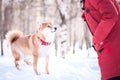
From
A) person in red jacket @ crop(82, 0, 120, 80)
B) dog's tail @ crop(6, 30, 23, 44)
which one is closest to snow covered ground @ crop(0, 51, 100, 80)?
dog's tail @ crop(6, 30, 23, 44)

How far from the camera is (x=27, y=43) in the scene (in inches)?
93.6

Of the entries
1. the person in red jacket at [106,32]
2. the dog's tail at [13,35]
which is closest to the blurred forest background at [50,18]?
the dog's tail at [13,35]

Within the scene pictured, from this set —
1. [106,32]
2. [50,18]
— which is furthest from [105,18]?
[50,18]

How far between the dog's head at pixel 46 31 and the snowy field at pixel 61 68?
7.0 inches

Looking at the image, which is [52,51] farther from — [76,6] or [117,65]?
[117,65]

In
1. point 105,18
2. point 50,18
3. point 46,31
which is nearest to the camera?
point 105,18

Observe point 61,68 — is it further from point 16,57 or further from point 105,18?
point 105,18

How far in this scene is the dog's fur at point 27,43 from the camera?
2.35 metres

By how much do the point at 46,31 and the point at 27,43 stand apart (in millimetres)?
197

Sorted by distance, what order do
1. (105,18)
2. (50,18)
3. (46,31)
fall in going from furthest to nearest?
(50,18) < (46,31) < (105,18)

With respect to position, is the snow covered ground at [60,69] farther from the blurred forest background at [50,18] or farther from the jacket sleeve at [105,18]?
the jacket sleeve at [105,18]

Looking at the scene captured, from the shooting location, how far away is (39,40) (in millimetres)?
2363

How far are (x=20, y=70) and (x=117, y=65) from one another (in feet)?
4.24

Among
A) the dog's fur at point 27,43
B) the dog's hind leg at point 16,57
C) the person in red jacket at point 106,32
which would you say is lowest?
the dog's hind leg at point 16,57
